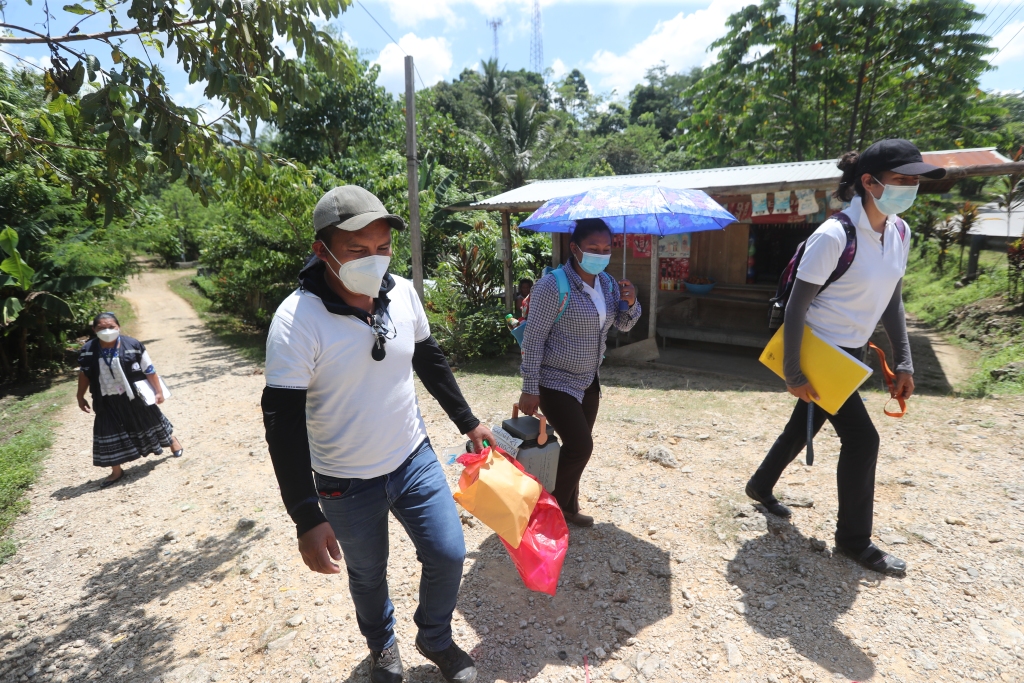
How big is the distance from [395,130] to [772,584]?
1819 cm

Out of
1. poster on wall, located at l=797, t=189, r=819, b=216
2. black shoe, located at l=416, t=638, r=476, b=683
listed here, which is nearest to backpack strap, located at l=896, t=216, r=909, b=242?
black shoe, located at l=416, t=638, r=476, b=683

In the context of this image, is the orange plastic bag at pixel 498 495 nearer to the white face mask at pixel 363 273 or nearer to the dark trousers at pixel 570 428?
the dark trousers at pixel 570 428

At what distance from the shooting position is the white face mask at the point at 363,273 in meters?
2.01

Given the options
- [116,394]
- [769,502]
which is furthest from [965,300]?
[116,394]

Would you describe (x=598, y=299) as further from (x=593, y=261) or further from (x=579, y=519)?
(x=579, y=519)

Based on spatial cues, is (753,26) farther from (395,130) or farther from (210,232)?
(210,232)

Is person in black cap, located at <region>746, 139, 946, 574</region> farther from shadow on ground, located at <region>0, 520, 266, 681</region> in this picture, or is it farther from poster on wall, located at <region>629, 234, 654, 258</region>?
poster on wall, located at <region>629, 234, 654, 258</region>

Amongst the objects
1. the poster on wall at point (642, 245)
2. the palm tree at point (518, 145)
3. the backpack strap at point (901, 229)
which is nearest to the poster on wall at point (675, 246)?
the poster on wall at point (642, 245)

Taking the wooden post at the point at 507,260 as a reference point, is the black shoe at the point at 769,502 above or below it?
below

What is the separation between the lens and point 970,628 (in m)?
2.55

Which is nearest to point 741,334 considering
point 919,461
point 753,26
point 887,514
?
point 919,461

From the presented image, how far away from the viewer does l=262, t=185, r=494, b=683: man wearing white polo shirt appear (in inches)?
71.9

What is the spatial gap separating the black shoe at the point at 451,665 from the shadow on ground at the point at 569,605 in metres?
0.12

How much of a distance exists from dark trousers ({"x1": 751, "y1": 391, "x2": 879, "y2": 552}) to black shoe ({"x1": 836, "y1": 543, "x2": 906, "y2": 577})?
3cm
